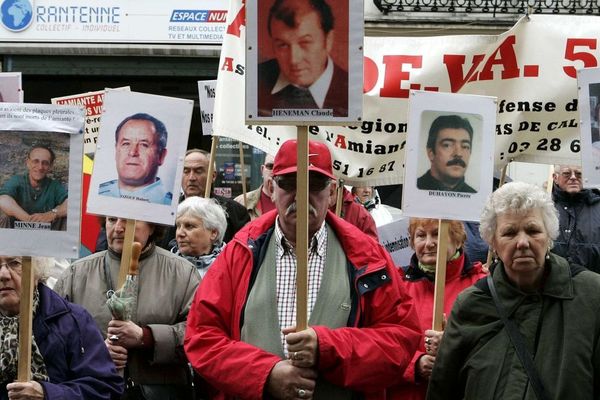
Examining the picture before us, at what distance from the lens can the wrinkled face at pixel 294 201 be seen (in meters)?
5.01

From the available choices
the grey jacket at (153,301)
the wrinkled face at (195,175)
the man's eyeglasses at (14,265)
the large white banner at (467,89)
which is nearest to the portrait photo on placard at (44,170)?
the man's eyeglasses at (14,265)

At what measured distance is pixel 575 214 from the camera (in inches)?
302

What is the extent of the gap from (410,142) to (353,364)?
134cm

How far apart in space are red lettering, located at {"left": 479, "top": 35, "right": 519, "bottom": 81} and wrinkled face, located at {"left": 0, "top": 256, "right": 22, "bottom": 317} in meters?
3.25

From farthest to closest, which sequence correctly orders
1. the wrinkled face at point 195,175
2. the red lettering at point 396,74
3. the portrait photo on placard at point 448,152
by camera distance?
the wrinkled face at point 195,175 → the red lettering at point 396,74 → the portrait photo on placard at point 448,152

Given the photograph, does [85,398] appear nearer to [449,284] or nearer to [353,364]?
[353,364]

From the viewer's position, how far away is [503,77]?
7.27m

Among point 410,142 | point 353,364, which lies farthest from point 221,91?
point 353,364

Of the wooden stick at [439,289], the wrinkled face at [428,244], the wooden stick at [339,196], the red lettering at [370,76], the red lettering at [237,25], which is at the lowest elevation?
the wooden stick at [439,289]

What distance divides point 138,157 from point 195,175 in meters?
2.08

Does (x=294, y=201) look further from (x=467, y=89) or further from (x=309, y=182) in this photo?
(x=467, y=89)

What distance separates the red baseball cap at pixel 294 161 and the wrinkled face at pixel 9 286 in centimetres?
117

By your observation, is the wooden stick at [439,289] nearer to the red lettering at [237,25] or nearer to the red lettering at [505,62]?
the red lettering at [505,62]

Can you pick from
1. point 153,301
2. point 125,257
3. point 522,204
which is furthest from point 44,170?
point 522,204
